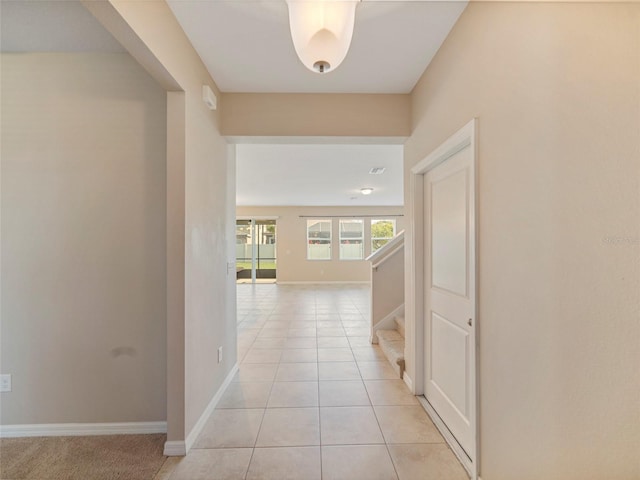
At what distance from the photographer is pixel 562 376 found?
924 mm

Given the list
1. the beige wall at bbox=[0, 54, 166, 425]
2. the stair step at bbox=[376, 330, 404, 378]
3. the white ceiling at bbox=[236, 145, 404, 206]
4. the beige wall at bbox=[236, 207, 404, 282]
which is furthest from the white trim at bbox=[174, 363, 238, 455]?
the beige wall at bbox=[236, 207, 404, 282]

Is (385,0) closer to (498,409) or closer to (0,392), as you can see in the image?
(498,409)

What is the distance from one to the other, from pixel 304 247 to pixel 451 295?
7.43m

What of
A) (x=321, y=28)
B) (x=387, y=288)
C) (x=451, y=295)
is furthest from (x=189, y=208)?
(x=387, y=288)

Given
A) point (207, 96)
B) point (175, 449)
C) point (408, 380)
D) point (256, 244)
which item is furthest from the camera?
point (256, 244)

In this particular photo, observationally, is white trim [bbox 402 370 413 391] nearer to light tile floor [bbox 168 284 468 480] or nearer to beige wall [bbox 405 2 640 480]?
light tile floor [bbox 168 284 468 480]

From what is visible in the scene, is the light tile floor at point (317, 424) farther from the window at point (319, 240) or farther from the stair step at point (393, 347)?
the window at point (319, 240)

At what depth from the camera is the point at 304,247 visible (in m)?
9.08

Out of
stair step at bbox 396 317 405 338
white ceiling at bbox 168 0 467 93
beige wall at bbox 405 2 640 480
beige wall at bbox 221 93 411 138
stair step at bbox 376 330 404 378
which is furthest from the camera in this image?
stair step at bbox 396 317 405 338

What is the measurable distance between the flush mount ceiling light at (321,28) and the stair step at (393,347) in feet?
8.56

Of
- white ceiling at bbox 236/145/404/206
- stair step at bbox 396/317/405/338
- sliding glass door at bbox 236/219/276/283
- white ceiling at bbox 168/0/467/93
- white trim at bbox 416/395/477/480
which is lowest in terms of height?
white trim at bbox 416/395/477/480

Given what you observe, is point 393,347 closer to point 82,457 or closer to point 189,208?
point 189,208

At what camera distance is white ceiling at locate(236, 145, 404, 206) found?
366 cm

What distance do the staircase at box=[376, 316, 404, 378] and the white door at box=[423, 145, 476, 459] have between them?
44cm
